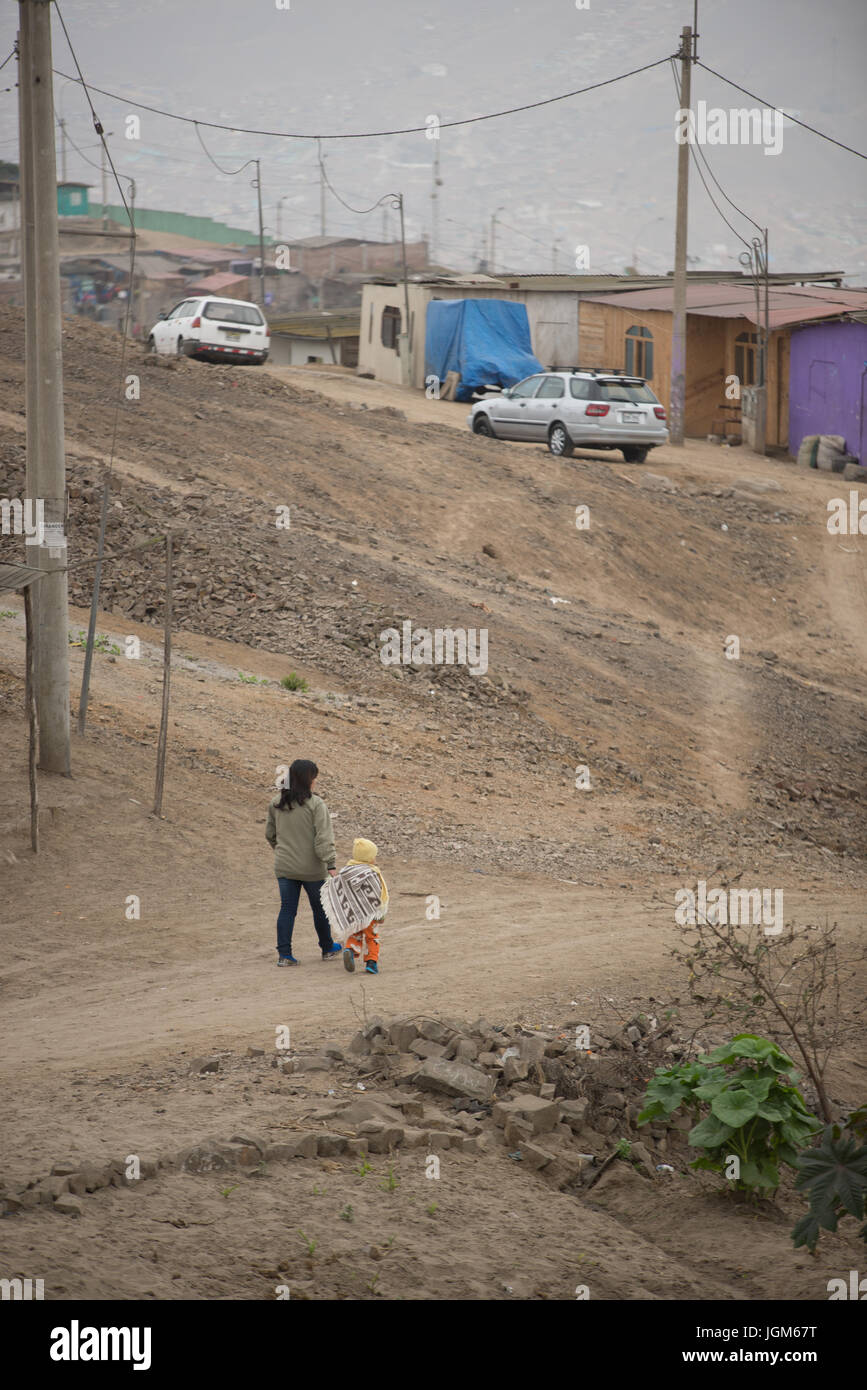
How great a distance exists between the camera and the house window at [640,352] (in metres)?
33.3

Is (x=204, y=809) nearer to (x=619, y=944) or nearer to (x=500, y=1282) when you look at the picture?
(x=619, y=944)

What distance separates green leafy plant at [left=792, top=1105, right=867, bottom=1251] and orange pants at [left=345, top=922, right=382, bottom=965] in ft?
13.0

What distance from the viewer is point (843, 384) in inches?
1126

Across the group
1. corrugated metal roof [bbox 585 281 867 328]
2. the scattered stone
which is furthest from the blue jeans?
corrugated metal roof [bbox 585 281 867 328]

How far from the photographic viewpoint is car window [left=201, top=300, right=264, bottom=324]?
3002cm

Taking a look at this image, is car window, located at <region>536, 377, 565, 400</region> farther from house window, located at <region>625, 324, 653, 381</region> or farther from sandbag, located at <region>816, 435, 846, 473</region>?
house window, located at <region>625, 324, 653, 381</region>

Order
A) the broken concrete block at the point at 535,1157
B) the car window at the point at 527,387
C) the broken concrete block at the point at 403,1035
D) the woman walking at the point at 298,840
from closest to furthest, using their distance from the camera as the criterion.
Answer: the broken concrete block at the point at 535,1157, the broken concrete block at the point at 403,1035, the woman walking at the point at 298,840, the car window at the point at 527,387

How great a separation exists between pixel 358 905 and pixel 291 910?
591 millimetres

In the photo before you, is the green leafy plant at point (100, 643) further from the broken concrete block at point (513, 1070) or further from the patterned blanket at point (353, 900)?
the broken concrete block at point (513, 1070)

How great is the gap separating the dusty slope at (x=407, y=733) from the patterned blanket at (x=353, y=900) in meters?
0.36

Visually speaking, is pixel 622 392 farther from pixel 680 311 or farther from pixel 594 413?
pixel 680 311

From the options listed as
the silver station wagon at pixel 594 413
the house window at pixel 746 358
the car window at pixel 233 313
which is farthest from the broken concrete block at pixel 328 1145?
the house window at pixel 746 358

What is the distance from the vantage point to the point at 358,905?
26.4ft

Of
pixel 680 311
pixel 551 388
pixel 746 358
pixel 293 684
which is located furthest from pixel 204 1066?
pixel 746 358
